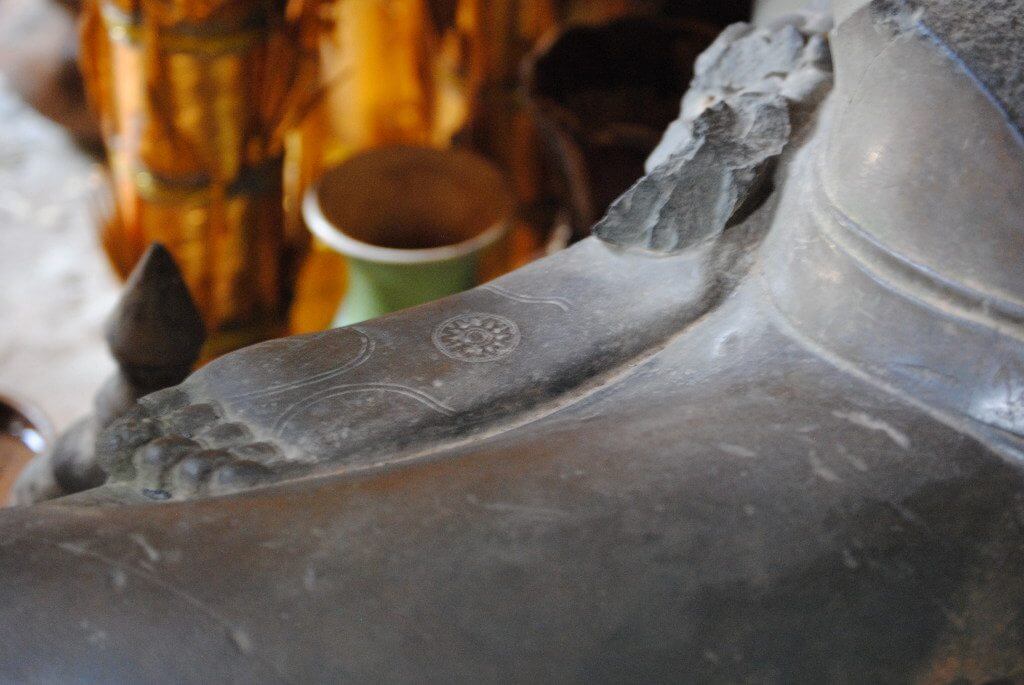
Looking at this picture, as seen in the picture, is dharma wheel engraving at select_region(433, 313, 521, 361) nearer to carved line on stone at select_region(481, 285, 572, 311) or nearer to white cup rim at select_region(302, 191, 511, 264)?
carved line on stone at select_region(481, 285, 572, 311)

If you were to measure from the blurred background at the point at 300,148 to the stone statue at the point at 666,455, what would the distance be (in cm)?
99

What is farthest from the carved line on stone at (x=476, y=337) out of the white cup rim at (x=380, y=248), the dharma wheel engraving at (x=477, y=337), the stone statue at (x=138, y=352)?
the white cup rim at (x=380, y=248)

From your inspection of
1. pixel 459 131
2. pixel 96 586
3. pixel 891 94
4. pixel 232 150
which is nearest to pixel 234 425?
pixel 96 586

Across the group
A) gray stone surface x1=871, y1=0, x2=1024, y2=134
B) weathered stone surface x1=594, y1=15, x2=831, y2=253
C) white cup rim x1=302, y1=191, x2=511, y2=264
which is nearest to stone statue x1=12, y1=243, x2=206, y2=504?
weathered stone surface x1=594, y1=15, x2=831, y2=253

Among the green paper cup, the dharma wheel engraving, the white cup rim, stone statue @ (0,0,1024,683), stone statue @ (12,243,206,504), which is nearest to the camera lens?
stone statue @ (0,0,1024,683)

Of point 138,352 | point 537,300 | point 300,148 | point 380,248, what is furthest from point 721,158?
point 300,148

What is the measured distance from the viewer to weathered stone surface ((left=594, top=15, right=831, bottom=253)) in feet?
3.43

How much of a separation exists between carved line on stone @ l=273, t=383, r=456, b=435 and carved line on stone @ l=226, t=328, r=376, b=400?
0.05ft

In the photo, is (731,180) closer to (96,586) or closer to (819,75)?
(819,75)

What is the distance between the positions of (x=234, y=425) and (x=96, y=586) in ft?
0.65

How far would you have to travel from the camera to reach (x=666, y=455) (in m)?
0.86

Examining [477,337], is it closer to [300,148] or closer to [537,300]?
[537,300]

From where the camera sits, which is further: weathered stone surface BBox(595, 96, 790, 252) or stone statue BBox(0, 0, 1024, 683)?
weathered stone surface BBox(595, 96, 790, 252)

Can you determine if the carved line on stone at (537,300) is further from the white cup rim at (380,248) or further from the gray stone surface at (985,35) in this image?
the white cup rim at (380,248)
